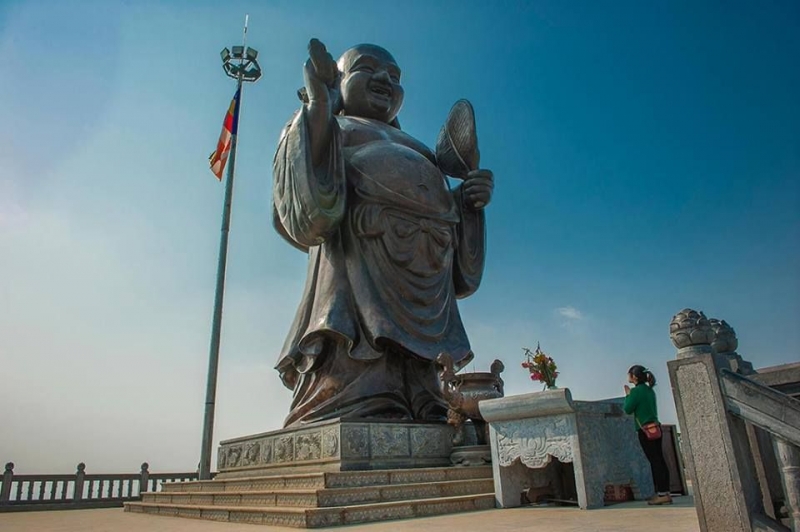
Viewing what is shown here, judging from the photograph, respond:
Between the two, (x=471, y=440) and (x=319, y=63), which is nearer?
(x=471, y=440)

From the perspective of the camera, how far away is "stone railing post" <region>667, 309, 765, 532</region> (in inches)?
91.6

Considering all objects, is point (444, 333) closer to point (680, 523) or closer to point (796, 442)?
point (680, 523)

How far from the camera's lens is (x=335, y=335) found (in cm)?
590

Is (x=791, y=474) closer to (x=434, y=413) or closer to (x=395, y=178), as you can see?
(x=434, y=413)

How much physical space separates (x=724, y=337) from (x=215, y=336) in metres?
8.82

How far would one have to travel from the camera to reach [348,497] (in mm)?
3908

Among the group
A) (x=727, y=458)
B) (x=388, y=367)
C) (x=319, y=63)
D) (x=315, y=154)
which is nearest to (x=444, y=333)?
(x=388, y=367)

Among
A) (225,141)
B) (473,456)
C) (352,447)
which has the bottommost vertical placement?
(473,456)

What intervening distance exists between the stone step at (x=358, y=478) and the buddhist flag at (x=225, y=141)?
8.31 meters

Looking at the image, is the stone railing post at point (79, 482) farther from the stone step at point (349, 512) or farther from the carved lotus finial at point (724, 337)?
the carved lotus finial at point (724, 337)

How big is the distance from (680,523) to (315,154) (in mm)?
4807

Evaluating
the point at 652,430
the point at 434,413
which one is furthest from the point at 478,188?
the point at 652,430

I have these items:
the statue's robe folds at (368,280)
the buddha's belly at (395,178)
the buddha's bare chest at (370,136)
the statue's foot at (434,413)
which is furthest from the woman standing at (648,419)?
the buddha's bare chest at (370,136)

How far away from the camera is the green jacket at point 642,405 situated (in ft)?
13.4
